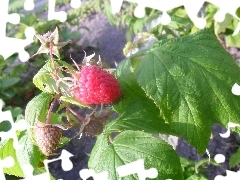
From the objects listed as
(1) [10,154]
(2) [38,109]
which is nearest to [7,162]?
(1) [10,154]

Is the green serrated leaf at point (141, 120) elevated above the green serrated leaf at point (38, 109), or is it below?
below

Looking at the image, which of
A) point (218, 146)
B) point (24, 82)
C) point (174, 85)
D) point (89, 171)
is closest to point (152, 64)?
point (174, 85)

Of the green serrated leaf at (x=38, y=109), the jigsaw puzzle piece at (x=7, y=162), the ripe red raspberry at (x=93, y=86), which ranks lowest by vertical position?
the jigsaw puzzle piece at (x=7, y=162)

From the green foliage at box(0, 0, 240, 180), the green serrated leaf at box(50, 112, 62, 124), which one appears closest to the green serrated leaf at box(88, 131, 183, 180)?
the green foliage at box(0, 0, 240, 180)

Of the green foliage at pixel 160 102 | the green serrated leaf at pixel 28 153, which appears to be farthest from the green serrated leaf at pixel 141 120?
the green serrated leaf at pixel 28 153

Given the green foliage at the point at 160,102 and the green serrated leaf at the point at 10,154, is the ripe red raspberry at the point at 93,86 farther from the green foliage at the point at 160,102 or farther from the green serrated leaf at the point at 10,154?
the green serrated leaf at the point at 10,154

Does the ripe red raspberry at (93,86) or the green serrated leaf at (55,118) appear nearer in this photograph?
the ripe red raspberry at (93,86)

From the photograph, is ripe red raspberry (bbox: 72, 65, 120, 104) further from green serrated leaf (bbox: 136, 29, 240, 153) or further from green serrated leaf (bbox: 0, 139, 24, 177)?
green serrated leaf (bbox: 0, 139, 24, 177)

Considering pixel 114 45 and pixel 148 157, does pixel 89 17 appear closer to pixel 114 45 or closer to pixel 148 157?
Answer: pixel 114 45
